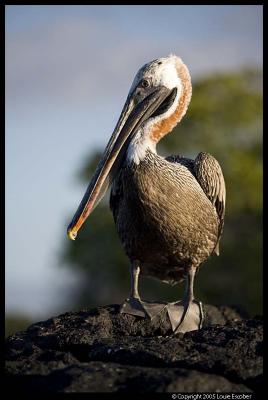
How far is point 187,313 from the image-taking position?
317 inches

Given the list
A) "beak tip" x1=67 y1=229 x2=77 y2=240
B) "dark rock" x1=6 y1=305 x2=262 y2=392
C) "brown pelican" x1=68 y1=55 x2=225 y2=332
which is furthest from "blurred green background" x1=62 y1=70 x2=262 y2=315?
"dark rock" x1=6 y1=305 x2=262 y2=392

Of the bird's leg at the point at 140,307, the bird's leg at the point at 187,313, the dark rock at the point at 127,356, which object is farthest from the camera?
the bird's leg at the point at 187,313

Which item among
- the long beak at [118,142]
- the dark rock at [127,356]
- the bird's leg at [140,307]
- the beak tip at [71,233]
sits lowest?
the dark rock at [127,356]

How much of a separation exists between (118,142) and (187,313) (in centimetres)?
181

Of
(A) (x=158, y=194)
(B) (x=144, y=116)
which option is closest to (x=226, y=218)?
(B) (x=144, y=116)

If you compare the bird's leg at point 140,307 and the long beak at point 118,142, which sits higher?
the long beak at point 118,142

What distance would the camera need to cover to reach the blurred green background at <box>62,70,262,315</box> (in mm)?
32250

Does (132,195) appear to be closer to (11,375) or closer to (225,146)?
(11,375)

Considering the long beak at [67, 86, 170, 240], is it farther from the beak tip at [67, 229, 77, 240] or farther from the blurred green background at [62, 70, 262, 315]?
the blurred green background at [62, 70, 262, 315]

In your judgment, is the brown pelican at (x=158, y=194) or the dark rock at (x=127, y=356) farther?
the brown pelican at (x=158, y=194)

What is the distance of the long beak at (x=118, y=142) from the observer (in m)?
8.20

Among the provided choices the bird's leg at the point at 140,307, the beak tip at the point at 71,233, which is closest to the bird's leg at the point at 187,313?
the bird's leg at the point at 140,307

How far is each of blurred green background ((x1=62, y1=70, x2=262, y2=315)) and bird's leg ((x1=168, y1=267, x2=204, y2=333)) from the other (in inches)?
898

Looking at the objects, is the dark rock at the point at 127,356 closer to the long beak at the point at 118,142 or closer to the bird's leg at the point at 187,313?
the bird's leg at the point at 187,313
